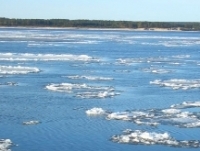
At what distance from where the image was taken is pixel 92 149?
10.2 m

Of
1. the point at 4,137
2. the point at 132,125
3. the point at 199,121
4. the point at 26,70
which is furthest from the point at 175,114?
the point at 26,70

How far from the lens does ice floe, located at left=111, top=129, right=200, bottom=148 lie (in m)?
10.6

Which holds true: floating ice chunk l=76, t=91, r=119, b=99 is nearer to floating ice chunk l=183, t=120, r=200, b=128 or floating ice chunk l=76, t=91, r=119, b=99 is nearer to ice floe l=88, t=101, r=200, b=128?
ice floe l=88, t=101, r=200, b=128

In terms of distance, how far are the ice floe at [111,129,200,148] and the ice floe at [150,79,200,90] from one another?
726cm

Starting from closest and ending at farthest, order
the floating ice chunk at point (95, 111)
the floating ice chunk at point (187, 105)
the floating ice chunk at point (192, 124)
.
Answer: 1. the floating ice chunk at point (192, 124)
2. the floating ice chunk at point (95, 111)
3. the floating ice chunk at point (187, 105)

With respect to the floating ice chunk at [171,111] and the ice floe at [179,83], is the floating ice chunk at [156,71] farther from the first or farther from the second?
the floating ice chunk at [171,111]

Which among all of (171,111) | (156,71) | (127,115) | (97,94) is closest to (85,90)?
(97,94)

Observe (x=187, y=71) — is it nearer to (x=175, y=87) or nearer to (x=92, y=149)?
(x=175, y=87)

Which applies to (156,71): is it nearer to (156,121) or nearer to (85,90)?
(85,90)

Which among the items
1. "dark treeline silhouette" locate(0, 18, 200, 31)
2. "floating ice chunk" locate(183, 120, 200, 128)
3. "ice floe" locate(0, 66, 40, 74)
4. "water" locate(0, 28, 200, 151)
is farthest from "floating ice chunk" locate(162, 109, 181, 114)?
"dark treeline silhouette" locate(0, 18, 200, 31)

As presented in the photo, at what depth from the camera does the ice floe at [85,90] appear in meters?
16.0

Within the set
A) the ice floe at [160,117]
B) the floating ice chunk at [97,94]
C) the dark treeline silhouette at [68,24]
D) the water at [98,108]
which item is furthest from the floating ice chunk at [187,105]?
the dark treeline silhouette at [68,24]

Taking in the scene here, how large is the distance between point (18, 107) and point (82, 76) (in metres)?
6.69

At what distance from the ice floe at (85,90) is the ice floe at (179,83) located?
240cm
